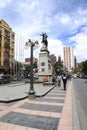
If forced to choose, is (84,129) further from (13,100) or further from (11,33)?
(11,33)

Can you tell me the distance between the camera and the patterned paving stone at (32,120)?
6802 millimetres

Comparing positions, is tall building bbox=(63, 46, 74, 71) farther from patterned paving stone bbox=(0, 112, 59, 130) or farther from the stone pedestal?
patterned paving stone bbox=(0, 112, 59, 130)

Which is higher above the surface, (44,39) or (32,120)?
(44,39)

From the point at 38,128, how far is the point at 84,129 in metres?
1.58

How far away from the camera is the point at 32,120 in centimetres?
750

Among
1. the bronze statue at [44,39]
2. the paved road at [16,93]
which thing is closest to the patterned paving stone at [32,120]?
the paved road at [16,93]

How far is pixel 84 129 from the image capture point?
664 centimetres

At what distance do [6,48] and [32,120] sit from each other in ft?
204

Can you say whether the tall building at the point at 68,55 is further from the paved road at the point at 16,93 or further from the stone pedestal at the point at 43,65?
the paved road at the point at 16,93

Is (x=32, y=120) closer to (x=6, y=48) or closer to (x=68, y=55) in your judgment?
(x=6, y=48)

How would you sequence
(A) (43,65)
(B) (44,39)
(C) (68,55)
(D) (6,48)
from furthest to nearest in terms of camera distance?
(C) (68,55), (D) (6,48), (B) (44,39), (A) (43,65)

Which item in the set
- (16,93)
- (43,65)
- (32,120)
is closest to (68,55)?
(43,65)

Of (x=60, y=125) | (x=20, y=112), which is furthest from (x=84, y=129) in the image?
(x=20, y=112)

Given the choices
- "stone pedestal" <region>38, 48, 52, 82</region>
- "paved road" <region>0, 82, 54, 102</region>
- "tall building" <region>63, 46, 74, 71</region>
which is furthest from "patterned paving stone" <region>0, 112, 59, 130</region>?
"tall building" <region>63, 46, 74, 71</region>
